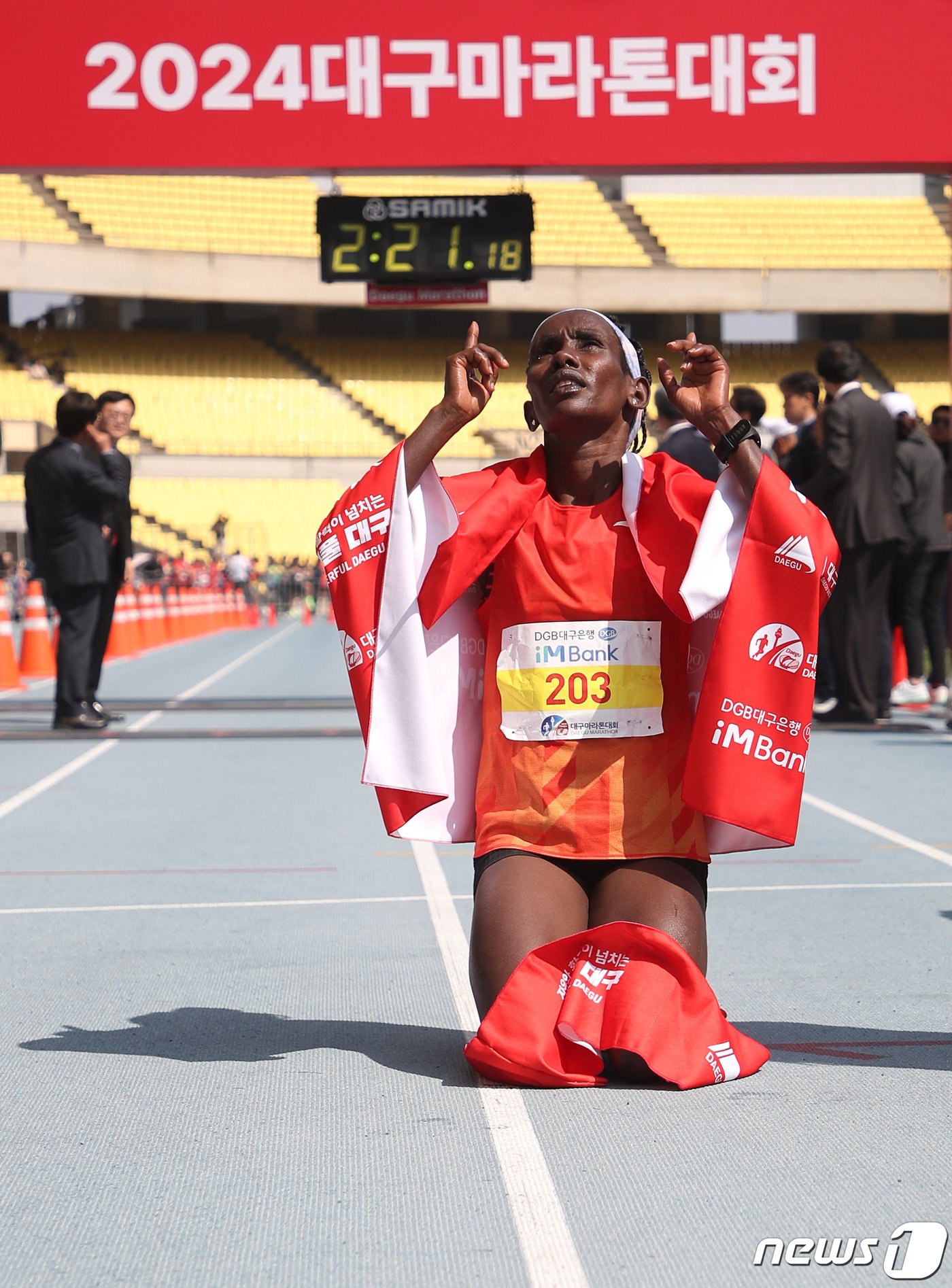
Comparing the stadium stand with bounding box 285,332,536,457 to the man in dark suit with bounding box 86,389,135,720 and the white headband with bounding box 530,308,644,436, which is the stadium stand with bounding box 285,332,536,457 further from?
the white headband with bounding box 530,308,644,436

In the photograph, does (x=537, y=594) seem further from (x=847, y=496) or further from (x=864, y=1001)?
(x=847, y=496)

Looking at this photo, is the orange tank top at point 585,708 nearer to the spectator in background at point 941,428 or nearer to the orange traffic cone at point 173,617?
the spectator in background at point 941,428

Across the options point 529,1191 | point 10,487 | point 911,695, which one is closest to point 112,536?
point 911,695

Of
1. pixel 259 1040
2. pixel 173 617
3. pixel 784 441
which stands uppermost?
pixel 784 441

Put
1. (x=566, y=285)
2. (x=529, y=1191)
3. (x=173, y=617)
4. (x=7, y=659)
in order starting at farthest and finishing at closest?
(x=566, y=285) → (x=173, y=617) → (x=7, y=659) → (x=529, y=1191)

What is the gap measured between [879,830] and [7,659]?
10915mm

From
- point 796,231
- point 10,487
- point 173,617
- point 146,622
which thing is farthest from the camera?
point 796,231

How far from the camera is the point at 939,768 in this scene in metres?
9.15

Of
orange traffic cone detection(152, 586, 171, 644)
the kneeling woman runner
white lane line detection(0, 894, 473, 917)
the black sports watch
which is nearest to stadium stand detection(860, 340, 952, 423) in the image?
orange traffic cone detection(152, 586, 171, 644)

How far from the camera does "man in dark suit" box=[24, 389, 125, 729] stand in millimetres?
11367

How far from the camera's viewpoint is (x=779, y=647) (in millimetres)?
3625

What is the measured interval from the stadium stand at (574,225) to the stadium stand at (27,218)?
26.3 ft

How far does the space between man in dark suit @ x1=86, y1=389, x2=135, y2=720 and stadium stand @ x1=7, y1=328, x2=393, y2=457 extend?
1293 inches

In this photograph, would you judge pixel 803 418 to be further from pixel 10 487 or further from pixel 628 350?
pixel 10 487
